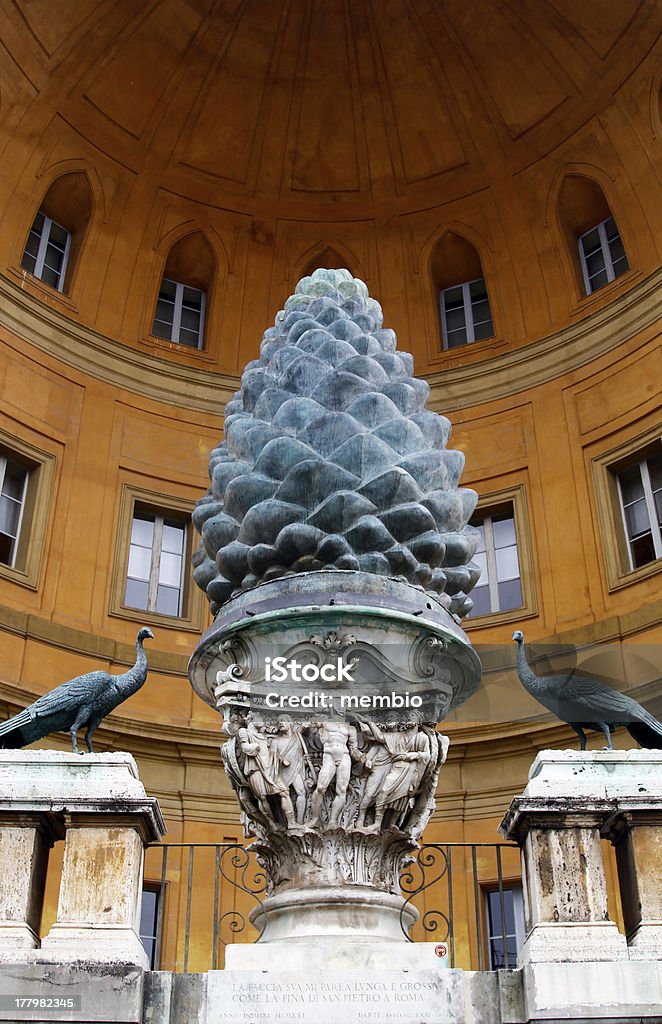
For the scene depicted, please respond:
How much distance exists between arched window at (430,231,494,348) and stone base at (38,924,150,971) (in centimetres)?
1439

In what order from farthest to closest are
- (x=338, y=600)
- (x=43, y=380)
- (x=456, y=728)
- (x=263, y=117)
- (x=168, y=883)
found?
(x=263, y=117) < (x=43, y=380) < (x=456, y=728) < (x=168, y=883) < (x=338, y=600)

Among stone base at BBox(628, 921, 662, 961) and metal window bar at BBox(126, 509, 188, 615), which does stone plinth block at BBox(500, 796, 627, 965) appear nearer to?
stone base at BBox(628, 921, 662, 961)

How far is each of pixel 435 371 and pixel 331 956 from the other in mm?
13755

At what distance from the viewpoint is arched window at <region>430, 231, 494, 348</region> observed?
18.1 meters

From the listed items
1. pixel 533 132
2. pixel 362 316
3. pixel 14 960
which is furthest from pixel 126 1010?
pixel 533 132

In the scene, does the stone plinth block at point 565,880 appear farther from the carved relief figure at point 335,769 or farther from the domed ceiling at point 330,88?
the domed ceiling at point 330,88

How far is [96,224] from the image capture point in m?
17.2

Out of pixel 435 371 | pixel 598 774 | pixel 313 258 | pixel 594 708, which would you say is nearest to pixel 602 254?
pixel 435 371

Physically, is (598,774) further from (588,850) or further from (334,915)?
(334,915)

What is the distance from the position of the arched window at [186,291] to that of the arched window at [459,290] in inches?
146

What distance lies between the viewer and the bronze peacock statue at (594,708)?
17.7ft

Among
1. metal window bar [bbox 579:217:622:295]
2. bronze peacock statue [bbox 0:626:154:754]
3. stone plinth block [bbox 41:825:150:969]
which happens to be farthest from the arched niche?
stone plinth block [bbox 41:825:150:969]

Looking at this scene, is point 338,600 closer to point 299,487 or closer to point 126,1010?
point 299,487

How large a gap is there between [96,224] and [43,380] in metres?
2.89
